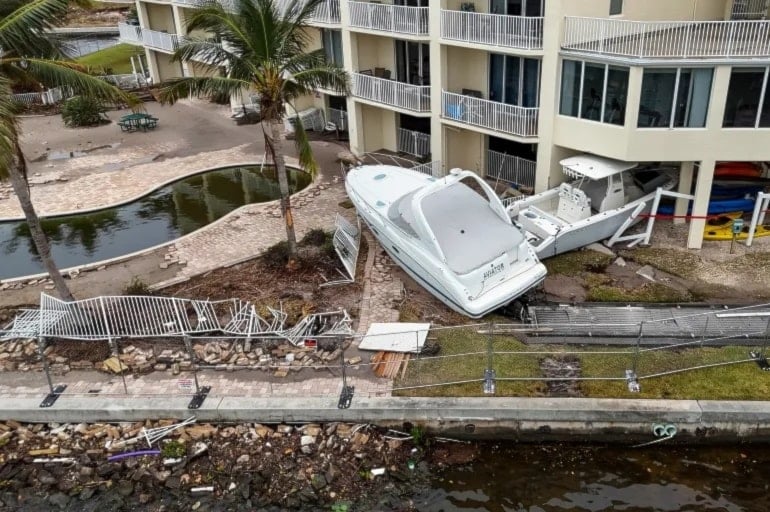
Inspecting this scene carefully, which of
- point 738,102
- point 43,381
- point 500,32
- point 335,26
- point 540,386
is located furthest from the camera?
point 335,26

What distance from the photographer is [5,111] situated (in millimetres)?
11602

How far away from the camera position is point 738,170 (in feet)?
63.3

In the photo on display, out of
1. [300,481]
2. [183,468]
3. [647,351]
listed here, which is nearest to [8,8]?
[183,468]

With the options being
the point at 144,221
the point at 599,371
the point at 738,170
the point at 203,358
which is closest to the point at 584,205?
the point at 738,170

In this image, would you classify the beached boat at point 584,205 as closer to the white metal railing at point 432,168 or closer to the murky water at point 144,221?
the white metal railing at point 432,168

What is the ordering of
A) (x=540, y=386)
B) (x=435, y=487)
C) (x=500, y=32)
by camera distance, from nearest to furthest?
(x=435, y=487) → (x=540, y=386) → (x=500, y=32)

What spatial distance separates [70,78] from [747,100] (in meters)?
15.6

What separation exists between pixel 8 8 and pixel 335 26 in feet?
42.9

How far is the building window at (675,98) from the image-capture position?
16078 mm

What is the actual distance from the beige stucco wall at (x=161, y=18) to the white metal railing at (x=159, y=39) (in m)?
1.73

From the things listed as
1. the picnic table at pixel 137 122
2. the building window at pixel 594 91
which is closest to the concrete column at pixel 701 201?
the building window at pixel 594 91

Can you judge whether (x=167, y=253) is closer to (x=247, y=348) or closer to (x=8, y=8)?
(x=247, y=348)

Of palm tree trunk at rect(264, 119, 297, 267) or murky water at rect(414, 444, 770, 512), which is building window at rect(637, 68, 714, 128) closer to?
murky water at rect(414, 444, 770, 512)

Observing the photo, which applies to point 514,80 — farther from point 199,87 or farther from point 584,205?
point 199,87
